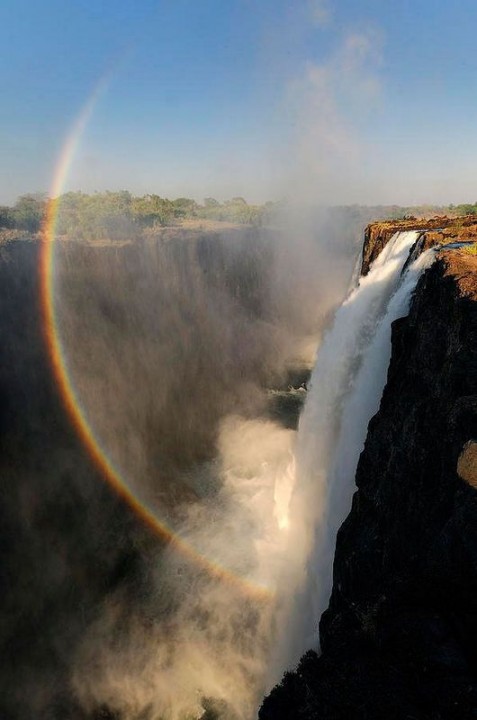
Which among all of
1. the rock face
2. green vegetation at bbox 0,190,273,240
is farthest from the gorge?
green vegetation at bbox 0,190,273,240

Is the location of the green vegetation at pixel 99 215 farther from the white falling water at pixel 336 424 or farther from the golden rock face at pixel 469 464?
the golden rock face at pixel 469 464

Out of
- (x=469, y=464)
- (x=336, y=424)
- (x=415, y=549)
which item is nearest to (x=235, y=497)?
(x=336, y=424)

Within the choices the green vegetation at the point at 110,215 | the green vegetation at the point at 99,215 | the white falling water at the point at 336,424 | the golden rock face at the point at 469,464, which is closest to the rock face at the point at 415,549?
the golden rock face at the point at 469,464

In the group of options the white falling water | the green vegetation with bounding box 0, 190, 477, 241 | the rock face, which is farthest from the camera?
the green vegetation with bounding box 0, 190, 477, 241

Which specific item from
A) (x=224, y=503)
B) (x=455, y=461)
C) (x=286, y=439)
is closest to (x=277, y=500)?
(x=224, y=503)

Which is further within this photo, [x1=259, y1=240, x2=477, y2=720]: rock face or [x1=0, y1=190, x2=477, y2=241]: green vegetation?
[x1=0, y1=190, x2=477, y2=241]: green vegetation

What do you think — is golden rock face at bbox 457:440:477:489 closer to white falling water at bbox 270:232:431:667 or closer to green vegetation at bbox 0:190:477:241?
white falling water at bbox 270:232:431:667

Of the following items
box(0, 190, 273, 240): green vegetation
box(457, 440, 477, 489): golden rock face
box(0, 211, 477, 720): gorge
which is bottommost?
box(0, 211, 477, 720): gorge
